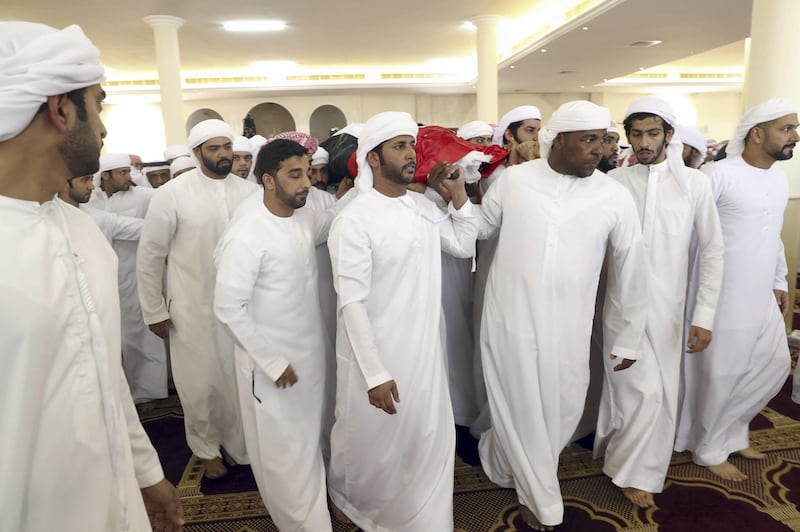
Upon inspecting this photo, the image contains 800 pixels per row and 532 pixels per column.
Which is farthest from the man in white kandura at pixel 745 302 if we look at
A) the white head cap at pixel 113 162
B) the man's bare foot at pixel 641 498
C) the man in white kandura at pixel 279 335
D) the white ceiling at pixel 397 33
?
the white ceiling at pixel 397 33

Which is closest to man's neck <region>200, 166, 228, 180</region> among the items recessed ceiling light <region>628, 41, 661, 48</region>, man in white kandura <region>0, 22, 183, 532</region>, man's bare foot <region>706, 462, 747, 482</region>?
man in white kandura <region>0, 22, 183, 532</region>

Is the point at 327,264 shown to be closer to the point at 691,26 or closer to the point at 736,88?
the point at 691,26

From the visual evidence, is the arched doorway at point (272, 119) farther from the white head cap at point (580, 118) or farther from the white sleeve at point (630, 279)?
the white sleeve at point (630, 279)

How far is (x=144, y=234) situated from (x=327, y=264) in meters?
0.95

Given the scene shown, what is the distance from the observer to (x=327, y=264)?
2.84 m

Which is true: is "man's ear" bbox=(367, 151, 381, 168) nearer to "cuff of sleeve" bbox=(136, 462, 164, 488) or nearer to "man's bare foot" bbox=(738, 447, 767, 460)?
"cuff of sleeve" bbox=(136, 462, 164, 488)

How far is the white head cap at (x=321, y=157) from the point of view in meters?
3.05

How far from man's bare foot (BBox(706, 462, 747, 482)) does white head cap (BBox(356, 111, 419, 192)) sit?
2122 mm

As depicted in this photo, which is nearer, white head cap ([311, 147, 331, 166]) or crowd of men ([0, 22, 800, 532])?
crowd of men ([0, 22, 800, 532])

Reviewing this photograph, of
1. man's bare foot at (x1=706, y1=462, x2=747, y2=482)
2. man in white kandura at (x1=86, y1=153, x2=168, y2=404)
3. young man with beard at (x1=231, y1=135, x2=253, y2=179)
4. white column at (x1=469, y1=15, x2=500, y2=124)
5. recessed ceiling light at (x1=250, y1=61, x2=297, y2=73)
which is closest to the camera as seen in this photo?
man's bare foot at (x1=706, y1=462, x2=747, y2=482)

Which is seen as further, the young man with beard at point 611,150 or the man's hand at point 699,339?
the young man with beard at point 611,150

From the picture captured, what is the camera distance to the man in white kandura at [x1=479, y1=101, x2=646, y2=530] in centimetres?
228

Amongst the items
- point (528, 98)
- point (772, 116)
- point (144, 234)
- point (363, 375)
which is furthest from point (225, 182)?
point (528, 98)

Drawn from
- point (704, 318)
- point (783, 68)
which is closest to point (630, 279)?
point (704, 318)
